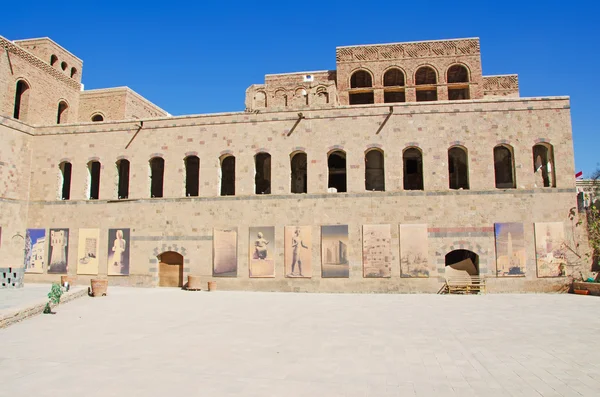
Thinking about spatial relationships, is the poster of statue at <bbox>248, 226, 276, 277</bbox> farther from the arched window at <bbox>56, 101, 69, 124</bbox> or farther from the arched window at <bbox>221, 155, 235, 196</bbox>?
the arched window at <bbox>56, 101, 69, 124</bbox>

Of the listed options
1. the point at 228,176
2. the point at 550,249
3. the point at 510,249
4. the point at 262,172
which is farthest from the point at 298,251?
the point at 550,249

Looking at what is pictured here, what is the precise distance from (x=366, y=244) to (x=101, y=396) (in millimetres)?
14539

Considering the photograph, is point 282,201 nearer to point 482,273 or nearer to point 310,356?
point 482,273

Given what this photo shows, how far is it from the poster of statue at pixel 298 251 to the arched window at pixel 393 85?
12417 mm

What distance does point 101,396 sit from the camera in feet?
20.3

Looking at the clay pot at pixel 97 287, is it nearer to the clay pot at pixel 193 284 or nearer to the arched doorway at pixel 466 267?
the clay pot at pixel 193 284

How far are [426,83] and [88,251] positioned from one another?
2317 centimetres

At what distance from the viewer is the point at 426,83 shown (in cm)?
2816

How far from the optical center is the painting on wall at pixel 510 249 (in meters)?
18.7

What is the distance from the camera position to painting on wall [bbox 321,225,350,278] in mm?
19422

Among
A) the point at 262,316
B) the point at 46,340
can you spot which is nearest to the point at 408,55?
the point at 262,316

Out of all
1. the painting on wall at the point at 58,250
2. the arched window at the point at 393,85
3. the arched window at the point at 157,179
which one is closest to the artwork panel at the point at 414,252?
the arched window at the point at 393,85

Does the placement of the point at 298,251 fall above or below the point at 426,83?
below

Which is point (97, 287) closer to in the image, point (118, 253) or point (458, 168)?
point (118, 253)
